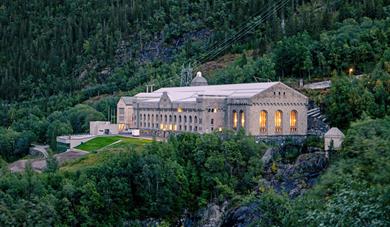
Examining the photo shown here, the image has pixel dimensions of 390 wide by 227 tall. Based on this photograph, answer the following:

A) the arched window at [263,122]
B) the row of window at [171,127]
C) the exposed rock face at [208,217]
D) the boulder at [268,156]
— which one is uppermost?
the arched window at [263,122]

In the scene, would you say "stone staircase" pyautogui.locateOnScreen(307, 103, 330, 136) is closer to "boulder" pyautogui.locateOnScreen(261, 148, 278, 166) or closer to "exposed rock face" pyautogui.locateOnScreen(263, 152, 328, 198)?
"boulder" pyautogui.locateOnScreen(261, 148, 278, 166)

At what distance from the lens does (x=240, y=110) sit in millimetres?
61000

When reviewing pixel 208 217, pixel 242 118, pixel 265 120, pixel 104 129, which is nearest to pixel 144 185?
pixel 208 217

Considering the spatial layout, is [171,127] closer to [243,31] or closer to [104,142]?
[104,142]

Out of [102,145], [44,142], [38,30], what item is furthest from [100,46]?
[102,145]

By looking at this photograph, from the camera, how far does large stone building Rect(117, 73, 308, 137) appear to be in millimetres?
60244

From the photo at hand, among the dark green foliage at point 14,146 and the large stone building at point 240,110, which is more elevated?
the large stone building at point 240,110

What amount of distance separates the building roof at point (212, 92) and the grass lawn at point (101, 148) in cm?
697

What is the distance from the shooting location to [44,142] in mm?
89062

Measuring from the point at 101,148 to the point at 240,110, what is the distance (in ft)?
59.8

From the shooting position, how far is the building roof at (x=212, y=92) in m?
61.6

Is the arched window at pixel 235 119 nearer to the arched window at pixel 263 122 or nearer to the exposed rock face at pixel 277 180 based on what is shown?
the arched window at pixel 263 122

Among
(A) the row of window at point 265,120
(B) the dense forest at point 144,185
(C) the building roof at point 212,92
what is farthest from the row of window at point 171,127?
(B) the dense forest at point 144,185

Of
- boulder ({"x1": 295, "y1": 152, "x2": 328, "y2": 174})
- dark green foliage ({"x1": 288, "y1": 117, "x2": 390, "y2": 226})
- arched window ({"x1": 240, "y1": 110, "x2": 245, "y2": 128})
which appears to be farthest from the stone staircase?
dark green foliage ({"x1": 288, "y1": 117, "x2": 390, "y2": 226})
